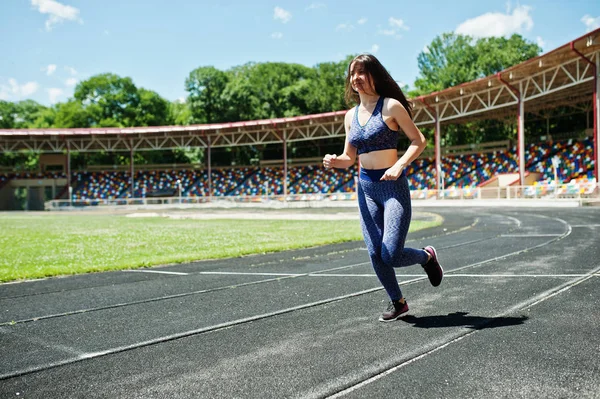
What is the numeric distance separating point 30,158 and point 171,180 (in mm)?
25477

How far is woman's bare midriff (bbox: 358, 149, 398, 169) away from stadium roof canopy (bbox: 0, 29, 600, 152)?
2660 cm

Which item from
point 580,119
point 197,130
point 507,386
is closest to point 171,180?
point 197,130

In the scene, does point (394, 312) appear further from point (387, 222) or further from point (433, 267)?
point (387, 222)

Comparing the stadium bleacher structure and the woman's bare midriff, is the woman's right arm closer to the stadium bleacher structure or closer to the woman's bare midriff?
the woman's bare midriff

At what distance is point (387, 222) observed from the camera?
12.4 feet

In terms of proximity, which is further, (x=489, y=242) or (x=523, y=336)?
(x=489, y=242)

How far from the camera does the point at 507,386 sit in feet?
8.13

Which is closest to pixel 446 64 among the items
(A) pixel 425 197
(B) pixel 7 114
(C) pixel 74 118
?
(A) pixel 425 197

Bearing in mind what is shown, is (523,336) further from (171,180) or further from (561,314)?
(171,180)

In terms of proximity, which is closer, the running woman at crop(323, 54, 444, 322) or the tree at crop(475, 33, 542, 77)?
the running woman at crop(323, 54, 444, 322)

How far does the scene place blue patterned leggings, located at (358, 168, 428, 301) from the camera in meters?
3.74

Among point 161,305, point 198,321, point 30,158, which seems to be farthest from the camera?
point 30,158

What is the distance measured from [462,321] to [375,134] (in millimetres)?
1593

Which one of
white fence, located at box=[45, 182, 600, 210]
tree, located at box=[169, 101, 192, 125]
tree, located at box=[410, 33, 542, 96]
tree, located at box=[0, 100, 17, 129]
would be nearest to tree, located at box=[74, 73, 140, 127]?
tree, located at box=[169, 101, 192, 125]
